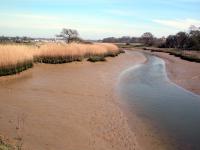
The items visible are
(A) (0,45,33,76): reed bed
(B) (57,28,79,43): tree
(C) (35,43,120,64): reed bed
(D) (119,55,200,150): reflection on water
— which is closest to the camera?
(D) (119,55,200,150): reflection on water

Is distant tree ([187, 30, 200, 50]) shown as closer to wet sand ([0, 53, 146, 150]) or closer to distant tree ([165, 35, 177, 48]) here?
distant tree ([165, 35, 177, 48])

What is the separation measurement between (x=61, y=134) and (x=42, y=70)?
11.7m

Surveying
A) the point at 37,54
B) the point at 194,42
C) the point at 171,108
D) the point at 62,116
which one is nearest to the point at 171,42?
the point at 194,42

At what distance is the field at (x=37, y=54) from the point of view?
50.2 feet

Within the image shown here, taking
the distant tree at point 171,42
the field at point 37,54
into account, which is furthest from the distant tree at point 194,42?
the field at point 37,54

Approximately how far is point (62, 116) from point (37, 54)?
12717 mm

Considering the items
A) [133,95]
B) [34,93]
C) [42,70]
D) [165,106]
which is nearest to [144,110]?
[165,106]

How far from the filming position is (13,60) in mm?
15625

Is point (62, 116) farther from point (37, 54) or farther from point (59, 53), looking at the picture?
point (59, 53)

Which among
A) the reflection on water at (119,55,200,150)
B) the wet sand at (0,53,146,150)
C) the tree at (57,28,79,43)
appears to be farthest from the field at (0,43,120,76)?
the tree at (57,28,79,43)

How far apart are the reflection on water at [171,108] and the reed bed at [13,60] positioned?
5011 millimetres

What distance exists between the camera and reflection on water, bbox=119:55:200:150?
27.7ft

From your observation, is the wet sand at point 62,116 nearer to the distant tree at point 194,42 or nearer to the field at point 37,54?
the field at point 37,54

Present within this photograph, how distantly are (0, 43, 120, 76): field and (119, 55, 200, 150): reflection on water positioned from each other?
200 inches
